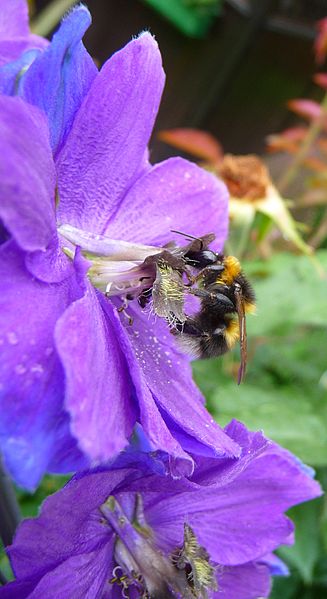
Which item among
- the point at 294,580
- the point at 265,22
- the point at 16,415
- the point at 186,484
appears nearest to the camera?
the point at 16,415

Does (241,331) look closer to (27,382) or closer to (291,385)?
(27,382)

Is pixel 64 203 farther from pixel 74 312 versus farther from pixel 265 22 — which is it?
pixel 265 22

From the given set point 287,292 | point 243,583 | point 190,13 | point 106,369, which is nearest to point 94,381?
point 106,369

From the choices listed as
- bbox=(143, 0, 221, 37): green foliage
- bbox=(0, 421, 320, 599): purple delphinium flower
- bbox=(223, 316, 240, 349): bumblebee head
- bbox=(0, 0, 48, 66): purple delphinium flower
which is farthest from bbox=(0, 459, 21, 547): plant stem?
bbox=(143, 0, 221, 37): green foliage

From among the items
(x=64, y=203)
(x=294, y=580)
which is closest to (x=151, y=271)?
(x=64, y=203)

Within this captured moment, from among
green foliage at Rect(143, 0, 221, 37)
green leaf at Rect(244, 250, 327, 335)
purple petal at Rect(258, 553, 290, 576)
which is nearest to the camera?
purple petal at Rect(258, 553, 290, 576)

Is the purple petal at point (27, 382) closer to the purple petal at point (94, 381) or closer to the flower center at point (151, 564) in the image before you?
the purple petal at point (94, 381)

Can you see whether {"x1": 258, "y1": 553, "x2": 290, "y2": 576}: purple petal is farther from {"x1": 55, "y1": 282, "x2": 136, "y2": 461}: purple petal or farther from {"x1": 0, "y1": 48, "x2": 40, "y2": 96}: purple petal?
{"x1": 0, "y1": 48, "x2": 40, "y2": 96}: purple petal
